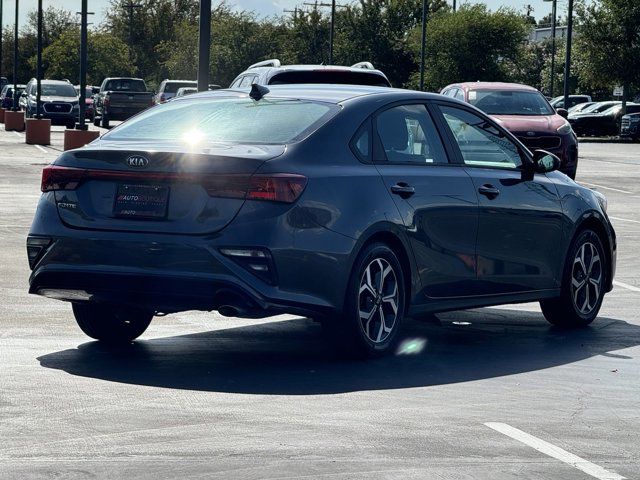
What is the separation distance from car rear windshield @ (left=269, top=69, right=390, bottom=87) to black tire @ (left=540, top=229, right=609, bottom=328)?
8.64 meters

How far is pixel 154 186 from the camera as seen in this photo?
27.1ft

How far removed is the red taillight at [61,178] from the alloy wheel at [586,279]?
367cm

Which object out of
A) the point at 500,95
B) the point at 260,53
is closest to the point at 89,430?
the point at 500,95

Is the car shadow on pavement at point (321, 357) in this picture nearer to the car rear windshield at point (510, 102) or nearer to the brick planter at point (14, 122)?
the car rear windshield at point (510, 102)

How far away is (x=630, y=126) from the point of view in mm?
61031

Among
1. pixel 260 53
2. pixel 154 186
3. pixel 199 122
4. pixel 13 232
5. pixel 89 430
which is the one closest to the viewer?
pixel 89 430

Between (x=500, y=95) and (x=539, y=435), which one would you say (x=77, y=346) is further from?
(x=500, y=95)

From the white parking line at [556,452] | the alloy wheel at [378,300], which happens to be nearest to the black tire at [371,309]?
the alloy wheel at [378,300]

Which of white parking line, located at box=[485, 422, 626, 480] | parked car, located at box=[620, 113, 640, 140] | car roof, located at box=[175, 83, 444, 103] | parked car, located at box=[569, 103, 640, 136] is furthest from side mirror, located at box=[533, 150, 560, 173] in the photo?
parked car, located at box=[569, 103, 640, 136]

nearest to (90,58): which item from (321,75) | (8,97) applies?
(8,97)

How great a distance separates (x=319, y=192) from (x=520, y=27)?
71.0 meters

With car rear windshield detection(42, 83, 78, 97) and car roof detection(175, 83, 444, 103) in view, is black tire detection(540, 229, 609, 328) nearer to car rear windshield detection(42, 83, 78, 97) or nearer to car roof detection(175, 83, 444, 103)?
car roof detection(175, 83, 444, 103)

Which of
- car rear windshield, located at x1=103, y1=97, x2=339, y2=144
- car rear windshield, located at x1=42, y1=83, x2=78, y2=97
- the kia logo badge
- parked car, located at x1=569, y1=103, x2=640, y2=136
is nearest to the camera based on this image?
the kia logo badge

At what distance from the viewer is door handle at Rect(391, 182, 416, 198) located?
888 cm
